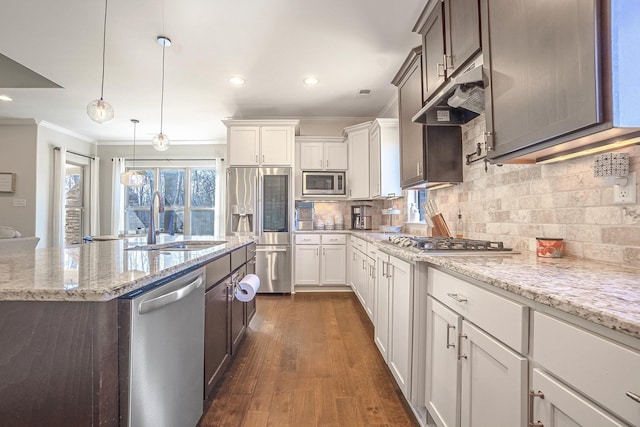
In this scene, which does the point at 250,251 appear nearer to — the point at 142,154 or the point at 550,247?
the point at 550,247

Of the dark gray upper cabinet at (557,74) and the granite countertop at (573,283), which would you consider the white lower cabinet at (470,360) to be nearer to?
the granite countertop at (573,283)

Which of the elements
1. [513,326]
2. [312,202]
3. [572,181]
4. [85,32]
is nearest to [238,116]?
[312,202]

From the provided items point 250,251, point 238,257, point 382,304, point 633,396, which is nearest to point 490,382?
point 633,396

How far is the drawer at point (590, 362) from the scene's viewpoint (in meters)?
0.58

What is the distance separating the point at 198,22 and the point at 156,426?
275cm

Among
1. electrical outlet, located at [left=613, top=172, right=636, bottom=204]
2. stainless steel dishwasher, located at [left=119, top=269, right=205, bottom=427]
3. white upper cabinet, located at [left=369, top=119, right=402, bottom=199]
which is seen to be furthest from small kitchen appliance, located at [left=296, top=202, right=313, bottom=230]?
electrical outlet, located at [left=613, top=172, right=636, bottom=204]

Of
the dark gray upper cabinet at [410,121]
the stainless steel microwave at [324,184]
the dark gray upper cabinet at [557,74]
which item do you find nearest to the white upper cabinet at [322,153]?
the stainless steel microwave at [324,184]

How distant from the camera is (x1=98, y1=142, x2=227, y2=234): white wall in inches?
262

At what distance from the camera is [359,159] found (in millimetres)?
4539

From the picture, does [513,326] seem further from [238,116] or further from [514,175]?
[238,116]

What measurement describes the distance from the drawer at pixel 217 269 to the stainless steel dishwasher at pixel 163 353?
0.15 m

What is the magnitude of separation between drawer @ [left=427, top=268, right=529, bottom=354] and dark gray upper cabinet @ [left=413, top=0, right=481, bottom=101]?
117cm

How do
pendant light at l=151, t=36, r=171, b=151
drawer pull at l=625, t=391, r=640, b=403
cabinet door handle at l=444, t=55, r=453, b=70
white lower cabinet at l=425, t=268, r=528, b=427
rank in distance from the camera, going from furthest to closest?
pendant light at l=151, t=36, r=171, b=151, cabinet door handle at l=444, t=55, r=453, b=70, white lower cabinet at l=425, t=268, r=528, b=427, drawer pull at l=625, t=391, r=640, b=403

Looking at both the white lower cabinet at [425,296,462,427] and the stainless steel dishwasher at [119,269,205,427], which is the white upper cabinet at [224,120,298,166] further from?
the white lower cabinet at [425,296,462,427]
